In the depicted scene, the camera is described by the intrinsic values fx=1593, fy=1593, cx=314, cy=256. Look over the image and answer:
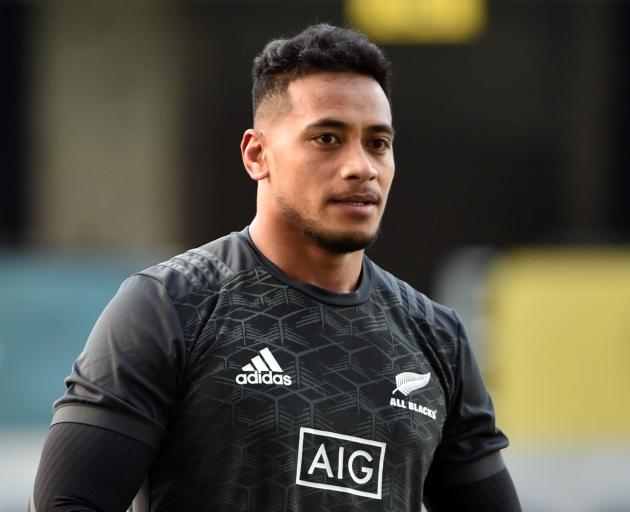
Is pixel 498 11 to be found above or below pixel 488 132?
above

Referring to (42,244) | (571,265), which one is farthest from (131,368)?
(42,244)

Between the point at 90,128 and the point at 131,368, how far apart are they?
12698 mm

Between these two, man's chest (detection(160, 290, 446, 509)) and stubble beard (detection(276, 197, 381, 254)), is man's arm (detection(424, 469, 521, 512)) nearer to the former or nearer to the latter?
man's chest (detection(160, 290, 446, 509))

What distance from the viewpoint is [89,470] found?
3.07 m

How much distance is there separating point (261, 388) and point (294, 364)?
102mm

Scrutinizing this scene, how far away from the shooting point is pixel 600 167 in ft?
48.6

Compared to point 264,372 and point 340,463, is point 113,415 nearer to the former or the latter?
point 264,372

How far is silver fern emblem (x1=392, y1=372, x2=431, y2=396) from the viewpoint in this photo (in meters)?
3.39

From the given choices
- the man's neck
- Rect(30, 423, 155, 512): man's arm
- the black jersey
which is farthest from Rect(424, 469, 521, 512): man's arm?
Rect(30, 423, 155, 512): man's arm

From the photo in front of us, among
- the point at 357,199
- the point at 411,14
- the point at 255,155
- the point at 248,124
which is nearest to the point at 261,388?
the point at 357,199

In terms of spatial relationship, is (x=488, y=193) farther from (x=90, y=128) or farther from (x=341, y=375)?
(x=341, y=375)

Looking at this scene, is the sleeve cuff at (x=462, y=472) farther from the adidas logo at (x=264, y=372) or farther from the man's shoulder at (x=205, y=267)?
the man's shoulder at (x=205, y=267)

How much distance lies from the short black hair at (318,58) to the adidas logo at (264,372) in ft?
1.91

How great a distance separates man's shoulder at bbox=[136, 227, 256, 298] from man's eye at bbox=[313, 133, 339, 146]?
11.6 inches
